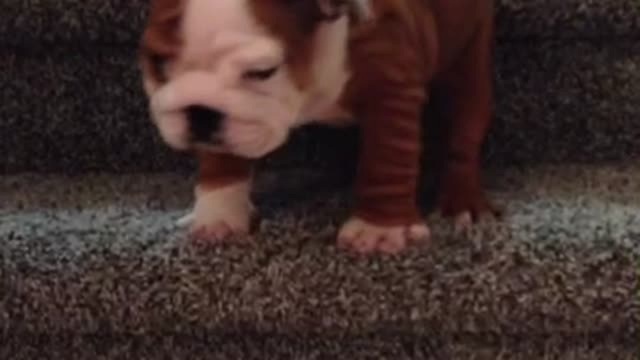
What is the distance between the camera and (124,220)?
1284mm

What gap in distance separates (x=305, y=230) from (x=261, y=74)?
0.57 ft

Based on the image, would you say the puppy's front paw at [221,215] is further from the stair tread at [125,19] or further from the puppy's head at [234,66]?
the stair tread at [125,19]

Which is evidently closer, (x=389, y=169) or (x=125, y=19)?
(x=389, y=169)

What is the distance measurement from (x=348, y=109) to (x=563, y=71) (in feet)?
0.97

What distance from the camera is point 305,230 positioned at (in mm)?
1233

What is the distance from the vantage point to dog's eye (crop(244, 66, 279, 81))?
3.63ft

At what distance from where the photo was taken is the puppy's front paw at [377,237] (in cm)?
119

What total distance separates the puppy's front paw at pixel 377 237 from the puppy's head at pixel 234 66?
0.10 m

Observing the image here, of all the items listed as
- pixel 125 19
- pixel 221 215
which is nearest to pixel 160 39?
pixel 221 215

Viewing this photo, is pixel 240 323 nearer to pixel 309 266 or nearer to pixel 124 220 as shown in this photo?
pixel 309 266

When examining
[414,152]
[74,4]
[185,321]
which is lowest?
[185,321]

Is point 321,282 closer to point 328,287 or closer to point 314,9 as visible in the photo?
point 328,287

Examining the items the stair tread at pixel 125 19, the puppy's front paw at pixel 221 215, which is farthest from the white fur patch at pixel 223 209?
the stair tread at pixel 125 19

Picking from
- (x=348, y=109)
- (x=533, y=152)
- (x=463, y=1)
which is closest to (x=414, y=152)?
(x=348, y=109)
